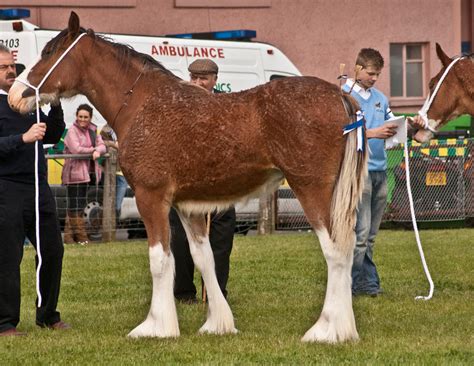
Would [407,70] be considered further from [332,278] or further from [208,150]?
[332,278]

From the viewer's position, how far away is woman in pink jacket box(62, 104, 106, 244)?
16828mm

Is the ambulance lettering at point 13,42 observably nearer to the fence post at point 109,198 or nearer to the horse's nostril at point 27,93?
the fence post at point 109,198

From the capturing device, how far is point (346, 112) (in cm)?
832

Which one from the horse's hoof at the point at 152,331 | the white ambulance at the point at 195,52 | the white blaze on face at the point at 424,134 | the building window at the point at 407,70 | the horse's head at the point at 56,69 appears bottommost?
the horse's hoof at the point at 152,331

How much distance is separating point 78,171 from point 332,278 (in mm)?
9210

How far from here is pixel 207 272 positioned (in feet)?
29.8

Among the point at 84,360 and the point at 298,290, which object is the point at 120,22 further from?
the point at 84,360

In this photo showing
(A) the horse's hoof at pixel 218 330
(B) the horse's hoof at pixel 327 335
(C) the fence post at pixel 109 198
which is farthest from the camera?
(C) the fence post at pixel 109 198

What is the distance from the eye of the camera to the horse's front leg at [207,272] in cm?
898

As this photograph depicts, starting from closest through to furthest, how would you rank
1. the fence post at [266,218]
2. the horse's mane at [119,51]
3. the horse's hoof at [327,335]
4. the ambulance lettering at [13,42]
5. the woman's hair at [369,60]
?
the horse's hoof at [327,335] → the horse's mane at [119,51] → the woman's hair at [369,60] → the ambulance lettering at [13,42] → the fence post at [266,218]

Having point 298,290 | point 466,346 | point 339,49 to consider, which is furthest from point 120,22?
point 466,346

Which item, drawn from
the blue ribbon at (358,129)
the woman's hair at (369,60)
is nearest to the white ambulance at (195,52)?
the woman's hair at (369,60)

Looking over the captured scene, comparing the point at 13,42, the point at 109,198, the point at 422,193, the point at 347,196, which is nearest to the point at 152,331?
the point at 347,196

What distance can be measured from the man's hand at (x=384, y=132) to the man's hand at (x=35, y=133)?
7.86 ft
